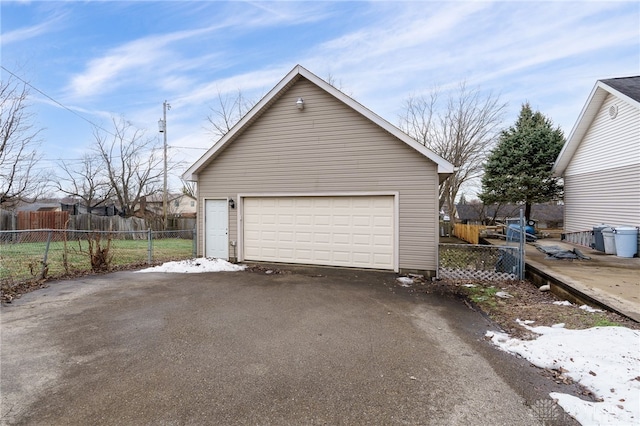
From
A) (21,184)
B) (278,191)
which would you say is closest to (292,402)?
(278,191)

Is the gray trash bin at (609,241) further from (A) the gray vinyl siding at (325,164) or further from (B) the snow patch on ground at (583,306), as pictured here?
(A) the gray vinyl siding at (325,164)

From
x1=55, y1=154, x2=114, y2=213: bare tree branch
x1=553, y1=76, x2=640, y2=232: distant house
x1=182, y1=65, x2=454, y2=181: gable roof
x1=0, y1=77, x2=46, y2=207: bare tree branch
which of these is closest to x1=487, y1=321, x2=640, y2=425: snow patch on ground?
x1=182, y1=65, x2=454, y2=181: gable roof

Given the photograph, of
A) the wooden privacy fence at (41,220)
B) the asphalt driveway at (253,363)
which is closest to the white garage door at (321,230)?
the asphalt driveway at (253,363)

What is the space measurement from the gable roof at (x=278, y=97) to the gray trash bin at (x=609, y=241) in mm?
6289

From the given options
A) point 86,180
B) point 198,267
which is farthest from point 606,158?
point 86,180

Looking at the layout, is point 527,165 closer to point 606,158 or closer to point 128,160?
point 606,158

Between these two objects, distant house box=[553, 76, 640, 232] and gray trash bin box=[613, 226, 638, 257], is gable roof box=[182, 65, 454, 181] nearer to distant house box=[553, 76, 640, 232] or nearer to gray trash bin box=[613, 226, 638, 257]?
gray trash bin box=[613, 226, 638, 257]

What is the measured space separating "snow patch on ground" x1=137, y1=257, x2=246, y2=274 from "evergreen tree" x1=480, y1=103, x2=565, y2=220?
53.4ft

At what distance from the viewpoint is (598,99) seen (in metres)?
11.3

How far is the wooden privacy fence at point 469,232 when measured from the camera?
16.3 meters

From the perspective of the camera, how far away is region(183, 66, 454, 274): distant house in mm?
7887

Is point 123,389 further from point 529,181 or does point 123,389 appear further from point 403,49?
point 529,181

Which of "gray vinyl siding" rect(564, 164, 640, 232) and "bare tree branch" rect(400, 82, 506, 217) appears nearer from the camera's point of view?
"gray vinyl siding" rect(564, 164, 640, 232)

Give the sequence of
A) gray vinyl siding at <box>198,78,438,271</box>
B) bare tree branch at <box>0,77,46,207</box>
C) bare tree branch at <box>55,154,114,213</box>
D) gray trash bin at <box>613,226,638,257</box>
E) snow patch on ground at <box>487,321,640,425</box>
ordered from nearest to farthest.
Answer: snow patch on ground at <box>487,321,640,425</box> → gray vinyl siding at <box>198,78,438,271</box> → gray trash bin at <box>613,226,638,257</box> → bare tree branch at <box>0,77,46,207</box> → bare tree branch at <box>55,154,114,213</box>
